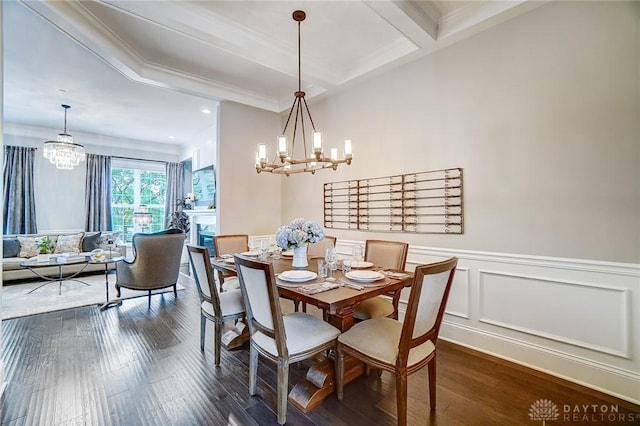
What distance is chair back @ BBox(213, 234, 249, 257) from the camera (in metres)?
3.18

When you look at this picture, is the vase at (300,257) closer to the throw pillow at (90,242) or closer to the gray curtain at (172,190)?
the throw pillow at (90,242)

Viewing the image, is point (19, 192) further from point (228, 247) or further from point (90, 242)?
point (228, 247)

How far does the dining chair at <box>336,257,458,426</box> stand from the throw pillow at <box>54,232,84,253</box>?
631 cm

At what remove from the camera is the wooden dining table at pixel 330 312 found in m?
1.72

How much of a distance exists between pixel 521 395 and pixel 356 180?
8.71ft

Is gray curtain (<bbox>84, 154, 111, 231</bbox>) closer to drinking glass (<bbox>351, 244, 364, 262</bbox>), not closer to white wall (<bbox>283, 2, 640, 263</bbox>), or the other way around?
drinking glass (<bbox>351, 244, 364, 262</bbox>)

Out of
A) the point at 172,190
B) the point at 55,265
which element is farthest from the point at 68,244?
the point at 172,190

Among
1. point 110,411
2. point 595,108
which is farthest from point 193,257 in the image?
point 595,108

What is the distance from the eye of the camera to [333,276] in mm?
2252

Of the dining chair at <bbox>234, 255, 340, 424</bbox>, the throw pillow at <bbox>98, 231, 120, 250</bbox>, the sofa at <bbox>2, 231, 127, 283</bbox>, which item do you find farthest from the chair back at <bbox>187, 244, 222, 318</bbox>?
the throw pillow at <bbox>98, 231, 120, 250</bbox>

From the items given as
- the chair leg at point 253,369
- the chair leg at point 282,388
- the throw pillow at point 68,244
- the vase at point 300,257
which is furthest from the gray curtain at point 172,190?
the chair leg at point 282,388

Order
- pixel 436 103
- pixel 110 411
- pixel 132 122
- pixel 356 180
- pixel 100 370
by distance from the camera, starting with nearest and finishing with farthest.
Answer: pixel 110 411 < pixel 100 370 < pixel 436 103 < pixel 356 180 < pixel 132 122

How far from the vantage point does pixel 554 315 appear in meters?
2.24

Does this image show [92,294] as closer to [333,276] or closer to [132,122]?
[132,122]
